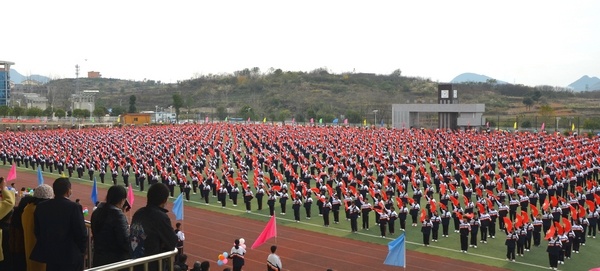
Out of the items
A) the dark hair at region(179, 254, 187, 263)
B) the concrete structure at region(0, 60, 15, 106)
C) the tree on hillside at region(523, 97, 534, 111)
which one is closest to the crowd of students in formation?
the dark hair at region(179, 254, 187, 263)

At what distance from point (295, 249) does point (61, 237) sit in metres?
11.4

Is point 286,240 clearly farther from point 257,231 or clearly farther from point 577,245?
point 577,245

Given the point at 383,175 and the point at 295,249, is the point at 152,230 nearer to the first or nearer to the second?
the point at 295,249

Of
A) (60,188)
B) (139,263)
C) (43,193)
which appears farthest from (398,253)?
(139,263)

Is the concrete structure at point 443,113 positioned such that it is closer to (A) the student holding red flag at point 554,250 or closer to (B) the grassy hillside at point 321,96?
(B) the grassy hillside at point 321,96

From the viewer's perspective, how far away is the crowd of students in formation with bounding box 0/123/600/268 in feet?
55.4

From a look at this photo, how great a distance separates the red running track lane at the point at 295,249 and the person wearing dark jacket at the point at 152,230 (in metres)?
9.47

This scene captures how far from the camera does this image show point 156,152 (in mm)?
33500

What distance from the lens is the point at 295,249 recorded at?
15.9 m

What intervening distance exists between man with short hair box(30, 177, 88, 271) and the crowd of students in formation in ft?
38.9

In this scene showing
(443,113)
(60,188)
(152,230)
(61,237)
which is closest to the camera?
(152,230)

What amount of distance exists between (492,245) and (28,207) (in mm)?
13607

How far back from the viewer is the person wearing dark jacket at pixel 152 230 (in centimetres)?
475

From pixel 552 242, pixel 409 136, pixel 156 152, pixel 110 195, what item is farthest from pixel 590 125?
pixel 110 195
